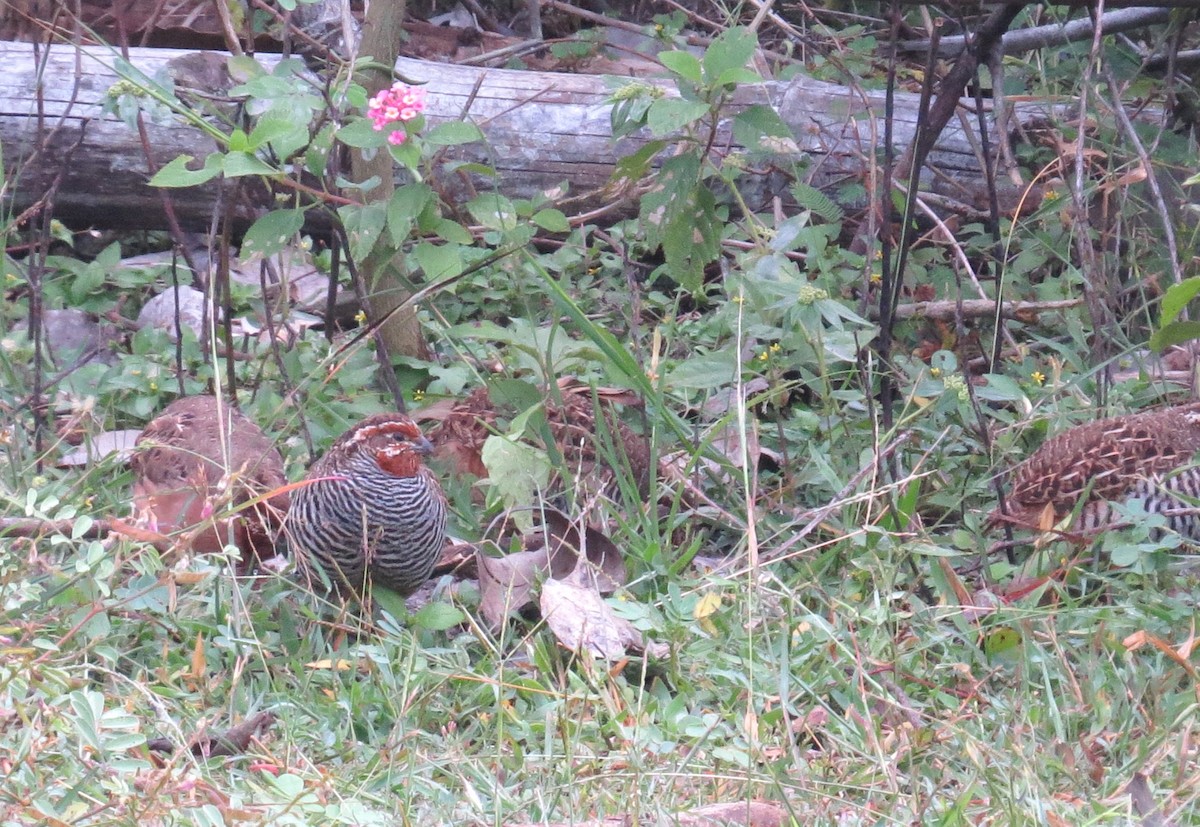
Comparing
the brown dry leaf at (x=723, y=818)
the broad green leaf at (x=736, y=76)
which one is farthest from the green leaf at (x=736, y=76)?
the brown dry leaf at (x=723, y=818)

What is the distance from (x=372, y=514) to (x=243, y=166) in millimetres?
1048

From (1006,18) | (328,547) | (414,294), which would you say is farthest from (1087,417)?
(328,547)

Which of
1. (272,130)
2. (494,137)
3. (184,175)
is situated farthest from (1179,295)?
(494,137)

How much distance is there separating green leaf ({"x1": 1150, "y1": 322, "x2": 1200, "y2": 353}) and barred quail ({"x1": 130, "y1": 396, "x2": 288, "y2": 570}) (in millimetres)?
2577

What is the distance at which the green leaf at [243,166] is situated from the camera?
13.0 feet

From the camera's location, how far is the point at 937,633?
369 centimetres

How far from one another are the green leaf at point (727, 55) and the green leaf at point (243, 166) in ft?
4.15

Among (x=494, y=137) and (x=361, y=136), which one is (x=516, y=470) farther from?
(x=494, y=137)

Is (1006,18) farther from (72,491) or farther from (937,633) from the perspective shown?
(72,491)

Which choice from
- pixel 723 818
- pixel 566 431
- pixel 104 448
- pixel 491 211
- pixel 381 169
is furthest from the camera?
pixel 104 448

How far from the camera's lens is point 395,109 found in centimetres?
391

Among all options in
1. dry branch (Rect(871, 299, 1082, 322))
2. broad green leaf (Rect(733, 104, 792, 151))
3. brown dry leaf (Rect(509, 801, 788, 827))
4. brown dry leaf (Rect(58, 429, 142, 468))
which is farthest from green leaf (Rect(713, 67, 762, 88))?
brown dry leaf (Rect(58, 429, 142, 468))

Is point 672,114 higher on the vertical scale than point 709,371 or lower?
higher

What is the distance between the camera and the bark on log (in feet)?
19.5
